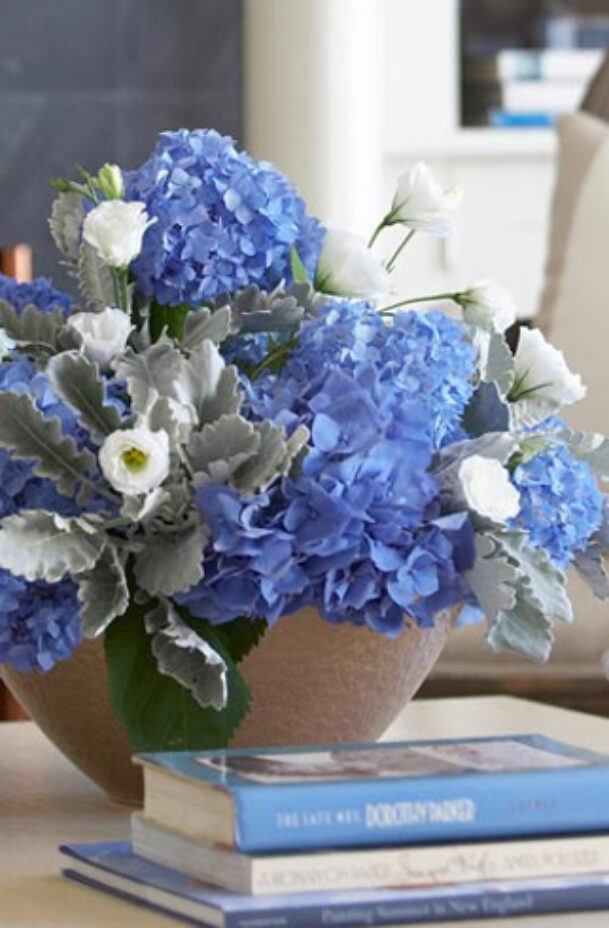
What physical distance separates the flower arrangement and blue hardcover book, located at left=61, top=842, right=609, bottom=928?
14 centimetres

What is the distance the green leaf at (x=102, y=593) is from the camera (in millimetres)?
1070

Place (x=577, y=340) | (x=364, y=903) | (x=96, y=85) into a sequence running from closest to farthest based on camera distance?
1. (x=364, y=903)
2. (x=577, y=340)
3. (x=96, y=85)

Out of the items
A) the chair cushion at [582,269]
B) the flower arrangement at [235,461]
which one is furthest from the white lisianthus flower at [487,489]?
the chair cushion at [582,269]

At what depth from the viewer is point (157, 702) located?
1110 mm

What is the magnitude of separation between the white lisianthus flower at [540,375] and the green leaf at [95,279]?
0.21 m

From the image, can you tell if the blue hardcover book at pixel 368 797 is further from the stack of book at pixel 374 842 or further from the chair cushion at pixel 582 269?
the chair cushion at pixel 582 269

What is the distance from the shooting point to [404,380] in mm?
1116

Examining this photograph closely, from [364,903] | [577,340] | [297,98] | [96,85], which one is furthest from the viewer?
[96,85]

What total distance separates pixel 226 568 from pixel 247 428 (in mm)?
67

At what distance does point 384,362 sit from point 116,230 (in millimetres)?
145

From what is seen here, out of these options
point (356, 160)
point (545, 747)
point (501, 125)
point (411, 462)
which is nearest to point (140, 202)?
point (411, 462)

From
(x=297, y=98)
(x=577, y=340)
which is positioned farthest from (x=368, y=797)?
(x=297, y=98)

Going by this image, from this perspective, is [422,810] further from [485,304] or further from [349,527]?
[485,304]

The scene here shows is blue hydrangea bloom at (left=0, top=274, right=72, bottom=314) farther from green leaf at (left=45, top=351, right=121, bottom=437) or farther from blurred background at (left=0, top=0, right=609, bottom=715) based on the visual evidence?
blurred background at (left=0, top=0, right=609, bottom=715)
